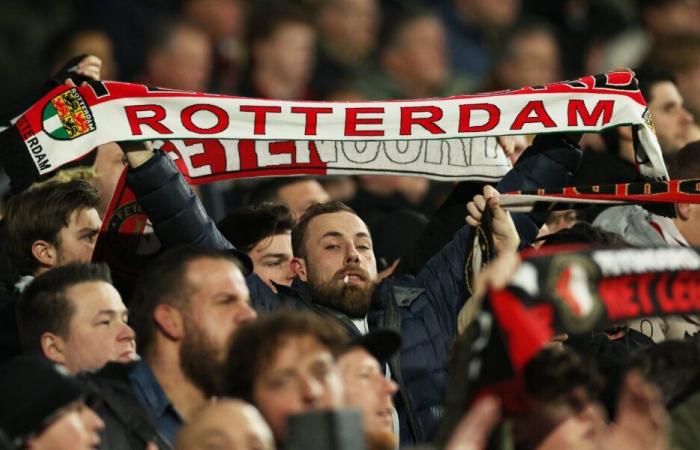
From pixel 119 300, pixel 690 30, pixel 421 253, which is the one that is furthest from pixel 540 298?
pixel 690 30

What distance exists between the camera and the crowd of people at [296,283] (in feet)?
14.9

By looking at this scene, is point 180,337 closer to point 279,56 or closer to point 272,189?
point 272,189

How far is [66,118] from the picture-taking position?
20.5 feet

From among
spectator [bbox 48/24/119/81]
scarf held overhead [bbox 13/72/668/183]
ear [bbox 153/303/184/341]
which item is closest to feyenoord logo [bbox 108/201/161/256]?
scarf held overhead [bbox 13/72/668/183]

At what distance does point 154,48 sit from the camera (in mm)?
9969

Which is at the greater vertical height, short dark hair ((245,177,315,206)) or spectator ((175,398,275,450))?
→ short dark hair ((245,177,315,206))

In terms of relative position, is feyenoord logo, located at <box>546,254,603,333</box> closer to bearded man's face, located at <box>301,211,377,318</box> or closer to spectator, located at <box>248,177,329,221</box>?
bearded man's face, located at <box>301,211,377,318</box>

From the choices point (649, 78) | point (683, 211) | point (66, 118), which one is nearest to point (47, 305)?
point (66, 118)

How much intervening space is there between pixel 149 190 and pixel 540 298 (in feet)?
6.89

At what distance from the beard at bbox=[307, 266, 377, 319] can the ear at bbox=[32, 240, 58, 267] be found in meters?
1.03

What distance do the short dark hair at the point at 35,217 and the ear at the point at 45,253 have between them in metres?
0.01

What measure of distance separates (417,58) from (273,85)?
213 centimetres

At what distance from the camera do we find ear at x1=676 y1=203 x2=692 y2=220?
7801mm

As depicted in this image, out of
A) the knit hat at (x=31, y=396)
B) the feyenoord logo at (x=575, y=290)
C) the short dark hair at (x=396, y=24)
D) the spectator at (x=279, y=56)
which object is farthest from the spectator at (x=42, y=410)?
the short dark hair at (x=396, y=24)
